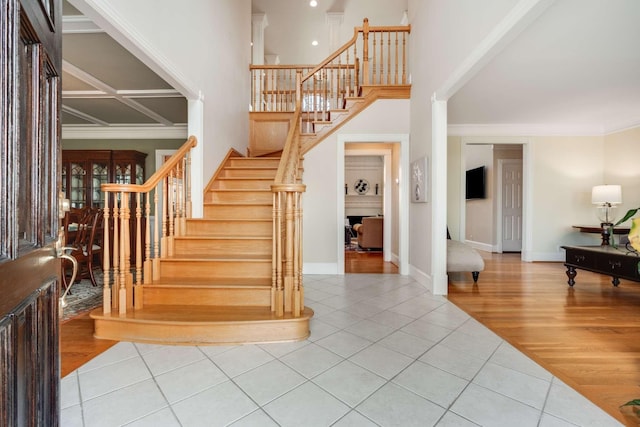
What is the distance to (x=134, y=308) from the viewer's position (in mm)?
2320

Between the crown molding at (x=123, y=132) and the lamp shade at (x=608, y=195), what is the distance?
763 centimetres

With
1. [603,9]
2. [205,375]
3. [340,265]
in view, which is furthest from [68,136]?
[603,9]

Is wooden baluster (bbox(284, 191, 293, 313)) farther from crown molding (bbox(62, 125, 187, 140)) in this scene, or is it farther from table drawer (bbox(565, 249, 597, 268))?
crown molding (bbox(62, 125, 187, 140))

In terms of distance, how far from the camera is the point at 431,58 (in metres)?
3.39

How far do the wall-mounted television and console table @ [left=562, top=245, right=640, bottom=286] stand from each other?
3.63 metres

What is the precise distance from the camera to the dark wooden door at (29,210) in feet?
1.84

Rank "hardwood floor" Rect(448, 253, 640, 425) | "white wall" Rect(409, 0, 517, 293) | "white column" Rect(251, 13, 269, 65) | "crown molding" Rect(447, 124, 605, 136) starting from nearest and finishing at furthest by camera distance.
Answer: "hardwood floor" Rect(448, 253, 640, 425) < "white wall" Rect(409, 0, 517, 293) < "crown molding" Rect(447, 124, 605, 136) < "white column" Rect(251, 13, 269, 65)

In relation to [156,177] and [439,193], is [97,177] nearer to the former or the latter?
[156,177]

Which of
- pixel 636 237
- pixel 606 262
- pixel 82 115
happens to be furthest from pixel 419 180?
pixel 82 115

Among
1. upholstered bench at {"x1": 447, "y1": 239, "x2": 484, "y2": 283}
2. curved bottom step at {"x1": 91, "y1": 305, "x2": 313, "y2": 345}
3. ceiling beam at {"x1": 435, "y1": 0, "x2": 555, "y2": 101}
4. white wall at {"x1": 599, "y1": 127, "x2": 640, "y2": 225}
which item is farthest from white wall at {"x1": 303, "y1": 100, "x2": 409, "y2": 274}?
white wall at {"x1": 599, "y1": 127, "x2": 640, "y2": 225}

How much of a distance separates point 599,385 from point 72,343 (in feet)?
11.3

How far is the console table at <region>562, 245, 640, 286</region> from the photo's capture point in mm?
2883

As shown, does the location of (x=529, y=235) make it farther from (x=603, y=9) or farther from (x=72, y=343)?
(x=72, y=343)

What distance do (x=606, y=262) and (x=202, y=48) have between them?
5166 mm
